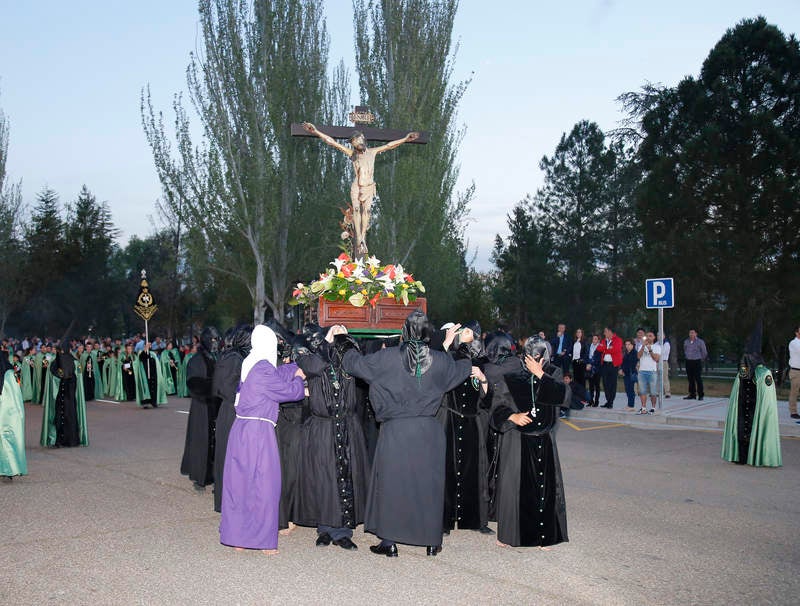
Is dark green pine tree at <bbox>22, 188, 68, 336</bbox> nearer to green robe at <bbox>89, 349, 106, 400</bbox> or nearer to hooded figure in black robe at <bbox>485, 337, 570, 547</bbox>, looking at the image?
green robe at <bbox>89, 349, 106, 400</bbox>

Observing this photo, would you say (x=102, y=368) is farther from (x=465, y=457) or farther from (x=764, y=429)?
(x=465, y=457)

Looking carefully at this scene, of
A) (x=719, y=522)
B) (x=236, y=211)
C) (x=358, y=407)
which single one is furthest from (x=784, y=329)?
(x=358, y=407)

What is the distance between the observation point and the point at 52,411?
12391mm

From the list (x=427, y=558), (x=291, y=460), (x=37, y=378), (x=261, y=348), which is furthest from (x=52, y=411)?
(x=37, y=378)

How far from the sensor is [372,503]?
6.12m

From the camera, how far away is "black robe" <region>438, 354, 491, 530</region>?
6.82 m

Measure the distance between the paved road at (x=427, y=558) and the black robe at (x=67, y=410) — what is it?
7.84 feet

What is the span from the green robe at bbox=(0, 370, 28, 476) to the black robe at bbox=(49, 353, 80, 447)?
118 inches

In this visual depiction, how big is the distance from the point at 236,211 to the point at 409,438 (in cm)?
2425

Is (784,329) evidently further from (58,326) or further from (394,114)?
(58,326)

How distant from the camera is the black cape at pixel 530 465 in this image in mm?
6238

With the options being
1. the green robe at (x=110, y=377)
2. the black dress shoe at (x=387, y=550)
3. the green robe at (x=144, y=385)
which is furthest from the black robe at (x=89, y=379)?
the black dress shoe at (x=387, y=550)

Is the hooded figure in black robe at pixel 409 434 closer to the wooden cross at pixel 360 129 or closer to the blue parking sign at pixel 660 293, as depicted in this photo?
the wooden cross at pixel 360 129

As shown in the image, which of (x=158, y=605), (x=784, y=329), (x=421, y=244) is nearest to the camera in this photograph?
(x=158, y=605)
